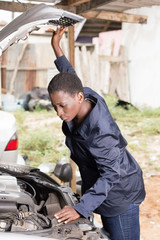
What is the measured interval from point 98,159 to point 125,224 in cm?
57

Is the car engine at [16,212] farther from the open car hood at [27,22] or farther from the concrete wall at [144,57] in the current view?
the concrete wall at [144,57]

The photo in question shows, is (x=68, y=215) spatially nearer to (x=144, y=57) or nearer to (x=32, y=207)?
(x=32, y=207)

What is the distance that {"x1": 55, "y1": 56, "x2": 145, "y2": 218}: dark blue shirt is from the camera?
76.8 inches

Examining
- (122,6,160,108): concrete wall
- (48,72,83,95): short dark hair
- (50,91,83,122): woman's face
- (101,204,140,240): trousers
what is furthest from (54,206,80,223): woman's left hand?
(122,6,160,108): concrete wall

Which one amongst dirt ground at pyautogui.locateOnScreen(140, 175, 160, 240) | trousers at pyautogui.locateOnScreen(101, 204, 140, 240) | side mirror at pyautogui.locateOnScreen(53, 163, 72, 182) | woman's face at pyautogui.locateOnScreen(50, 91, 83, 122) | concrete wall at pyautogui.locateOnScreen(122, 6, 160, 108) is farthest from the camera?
concrete wall at pyautogui.locateOnScreen(122, 6, 160, 108)

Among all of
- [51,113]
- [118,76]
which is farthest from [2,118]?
[118,76]

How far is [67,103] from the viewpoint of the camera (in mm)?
1904

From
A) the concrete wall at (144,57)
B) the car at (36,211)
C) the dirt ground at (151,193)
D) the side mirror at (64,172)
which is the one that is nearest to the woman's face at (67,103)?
the car at (36,211)

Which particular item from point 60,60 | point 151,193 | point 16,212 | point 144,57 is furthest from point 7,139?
point 144,57

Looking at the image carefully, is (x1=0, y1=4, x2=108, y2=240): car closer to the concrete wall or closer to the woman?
the woman

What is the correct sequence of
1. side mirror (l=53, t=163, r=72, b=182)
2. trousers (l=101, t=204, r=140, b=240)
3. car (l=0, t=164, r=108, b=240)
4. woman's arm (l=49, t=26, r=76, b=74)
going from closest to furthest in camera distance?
car (l=0, t=164, r=108, b=240) < trousers (l=101, t=204, r=140, b=240) < woman's arm (l=49, t=26, r=76, b=74) < side mirror (l=53, t=163, r=72, b=182)

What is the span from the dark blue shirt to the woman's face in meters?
0.09

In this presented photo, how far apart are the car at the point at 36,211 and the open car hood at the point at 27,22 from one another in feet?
3.19

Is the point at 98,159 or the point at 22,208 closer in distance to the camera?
the point at 98,159
